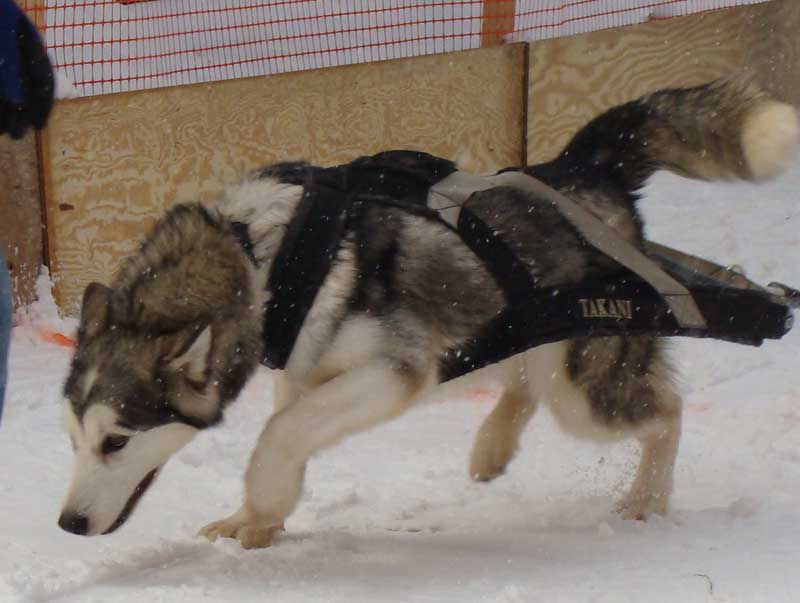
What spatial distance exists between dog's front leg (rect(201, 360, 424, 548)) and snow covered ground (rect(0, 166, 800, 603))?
214mm

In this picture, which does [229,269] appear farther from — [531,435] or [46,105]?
[531,435]

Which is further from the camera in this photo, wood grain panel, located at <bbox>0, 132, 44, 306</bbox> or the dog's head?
wood grain panel, located at <bbox>0, 132, 44, 306</bbox>

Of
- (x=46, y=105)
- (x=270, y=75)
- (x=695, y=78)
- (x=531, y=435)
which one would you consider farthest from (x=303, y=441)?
(x=695, y=78)

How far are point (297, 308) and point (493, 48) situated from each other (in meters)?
3.98

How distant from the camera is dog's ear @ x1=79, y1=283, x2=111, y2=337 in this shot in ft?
11.2

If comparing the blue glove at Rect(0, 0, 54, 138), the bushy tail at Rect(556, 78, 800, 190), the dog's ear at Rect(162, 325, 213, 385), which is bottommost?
the dog's ear at Rect(162, 325, 213, 385)

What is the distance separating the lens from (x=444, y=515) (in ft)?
13.8

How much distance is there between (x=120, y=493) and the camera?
133 inches

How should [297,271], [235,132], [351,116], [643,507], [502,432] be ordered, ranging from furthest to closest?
[351,116] → [235,132] → [502,432] → [643,507] → [297,271]

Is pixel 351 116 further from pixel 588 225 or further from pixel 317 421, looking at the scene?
pixel 317 421

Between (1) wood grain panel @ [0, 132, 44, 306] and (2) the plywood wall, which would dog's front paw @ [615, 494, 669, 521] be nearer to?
(2) the plywood wall

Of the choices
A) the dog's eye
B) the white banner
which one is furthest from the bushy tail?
the white banner

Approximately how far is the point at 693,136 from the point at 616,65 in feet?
12.1

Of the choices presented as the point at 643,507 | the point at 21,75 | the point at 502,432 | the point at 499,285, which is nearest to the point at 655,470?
the point at 643,507
